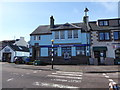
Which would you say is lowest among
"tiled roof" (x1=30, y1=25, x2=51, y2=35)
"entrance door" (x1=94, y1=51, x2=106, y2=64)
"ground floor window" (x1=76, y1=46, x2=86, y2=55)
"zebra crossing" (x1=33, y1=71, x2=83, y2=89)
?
"zebra crossing" (x1=33, y1=71, x2=83, y2=89)

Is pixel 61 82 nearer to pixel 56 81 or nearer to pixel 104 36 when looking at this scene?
pixel 56 81

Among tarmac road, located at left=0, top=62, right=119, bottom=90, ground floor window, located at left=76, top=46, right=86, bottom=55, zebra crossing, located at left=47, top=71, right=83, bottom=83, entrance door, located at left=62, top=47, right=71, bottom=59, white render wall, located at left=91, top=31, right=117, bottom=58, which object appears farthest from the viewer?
entrance door, located at left=62, top=47, right=71, bottom=59

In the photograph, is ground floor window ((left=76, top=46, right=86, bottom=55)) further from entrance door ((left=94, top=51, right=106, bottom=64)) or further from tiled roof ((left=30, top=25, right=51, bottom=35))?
tiled roof ((left=30, top=25, right=51, bottom=35))

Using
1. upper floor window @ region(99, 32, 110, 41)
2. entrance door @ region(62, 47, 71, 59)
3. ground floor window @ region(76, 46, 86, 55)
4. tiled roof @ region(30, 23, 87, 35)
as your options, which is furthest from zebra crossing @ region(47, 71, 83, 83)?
tiled roof @ region(30, 23, 87, 35)

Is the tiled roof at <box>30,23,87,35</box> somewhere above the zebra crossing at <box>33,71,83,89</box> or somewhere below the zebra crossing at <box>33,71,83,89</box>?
above

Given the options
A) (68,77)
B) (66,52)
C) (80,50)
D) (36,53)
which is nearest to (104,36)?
(80,50)

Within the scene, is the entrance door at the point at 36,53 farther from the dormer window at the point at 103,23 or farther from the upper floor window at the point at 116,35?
the upper floor window at the point at 116,35

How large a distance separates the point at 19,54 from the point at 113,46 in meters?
29.0

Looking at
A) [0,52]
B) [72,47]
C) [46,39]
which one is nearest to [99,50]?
[72,47]

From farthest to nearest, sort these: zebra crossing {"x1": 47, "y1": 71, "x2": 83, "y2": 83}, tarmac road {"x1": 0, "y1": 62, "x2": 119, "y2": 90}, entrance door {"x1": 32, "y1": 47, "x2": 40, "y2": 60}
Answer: entrance door {"x1": 32, "y1": 47, "x2": 40, "y2": 60} < zebra crossing {"x1": 47, "y1": 71, "x2": 83, "y2": 83} < tarmac road {"x1": 0, "y1": 62, "x2": 119, "y2": 90}

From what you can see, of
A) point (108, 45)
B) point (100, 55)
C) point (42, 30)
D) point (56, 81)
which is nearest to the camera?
point (56, 81)


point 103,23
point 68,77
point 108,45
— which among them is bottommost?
point 68,77

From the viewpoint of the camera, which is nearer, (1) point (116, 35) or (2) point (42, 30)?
(1) point (116, 35)

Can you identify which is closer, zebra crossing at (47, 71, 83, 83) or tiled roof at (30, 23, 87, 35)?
zebra crossing at (47, 71, 83, 83)
